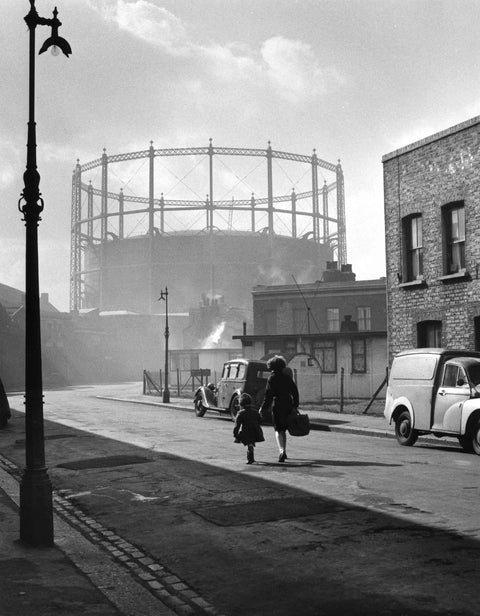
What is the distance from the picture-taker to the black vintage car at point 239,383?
22.8 metres

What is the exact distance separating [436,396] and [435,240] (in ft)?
28.3

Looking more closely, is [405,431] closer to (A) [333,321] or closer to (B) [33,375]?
(B) [33,375]

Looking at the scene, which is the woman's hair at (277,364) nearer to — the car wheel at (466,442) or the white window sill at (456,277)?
the car wheel at (466,442)

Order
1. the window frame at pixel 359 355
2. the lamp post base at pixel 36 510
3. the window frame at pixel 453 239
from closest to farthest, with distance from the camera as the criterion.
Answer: the lamp post base at pixel 36 510 < the window frame at pixel 453 239 < the window frame at pixel 359 355

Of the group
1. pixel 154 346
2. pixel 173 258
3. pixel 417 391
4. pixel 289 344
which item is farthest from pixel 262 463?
pixel 173 258

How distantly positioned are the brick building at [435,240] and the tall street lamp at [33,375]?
53.1 feet

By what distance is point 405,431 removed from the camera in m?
16.1

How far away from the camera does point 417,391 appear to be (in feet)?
51.8

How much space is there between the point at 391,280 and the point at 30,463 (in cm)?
1898

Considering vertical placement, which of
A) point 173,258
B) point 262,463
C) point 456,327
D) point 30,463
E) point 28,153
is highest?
point 173,258

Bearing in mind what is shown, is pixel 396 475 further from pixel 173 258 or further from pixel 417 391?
pixel 173 258

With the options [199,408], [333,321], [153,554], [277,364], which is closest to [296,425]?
[277,364]

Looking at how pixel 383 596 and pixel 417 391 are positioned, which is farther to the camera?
pixel 417 391

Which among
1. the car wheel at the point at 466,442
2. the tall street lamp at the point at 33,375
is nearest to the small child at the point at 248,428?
the car wheel at the point at 466,442
